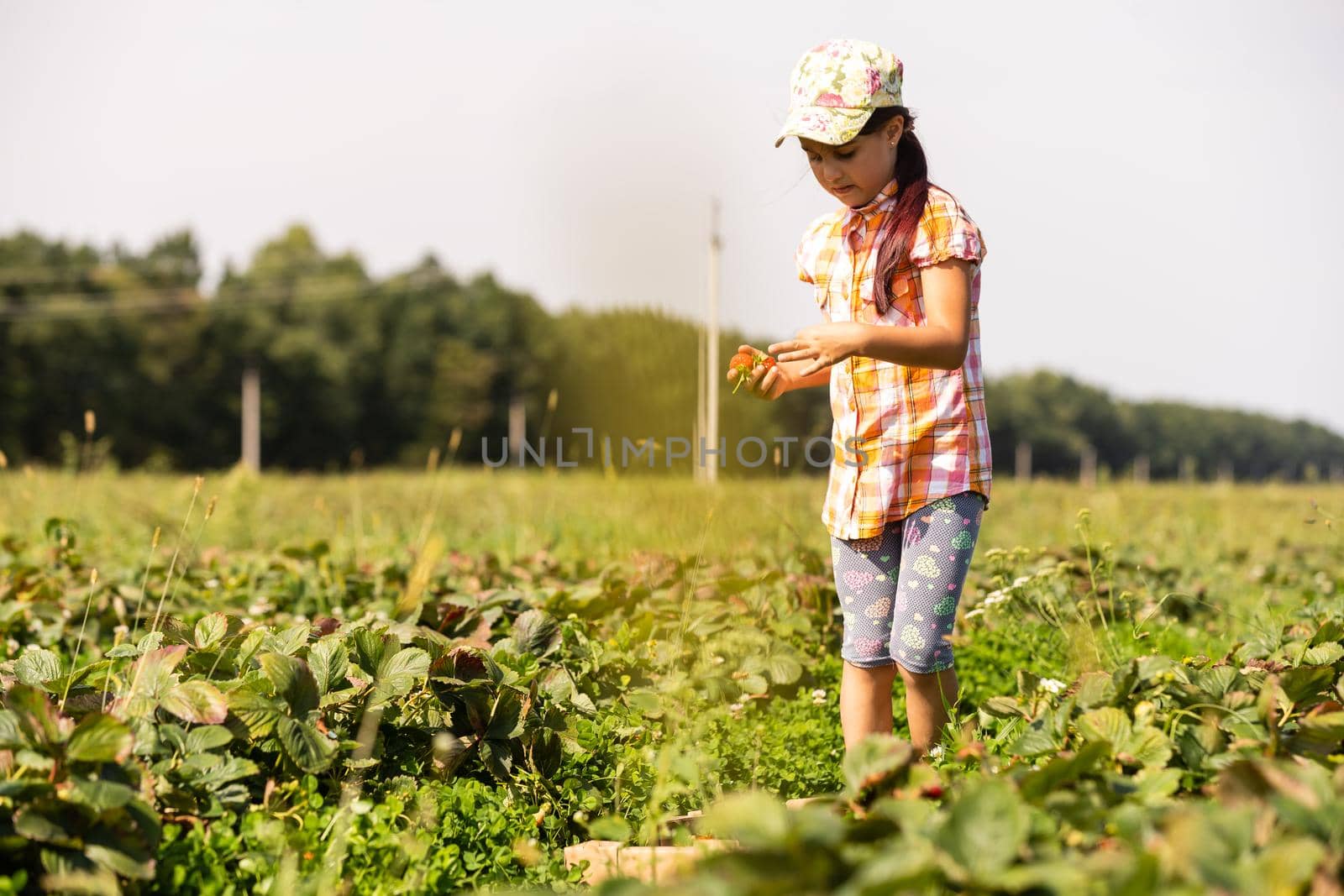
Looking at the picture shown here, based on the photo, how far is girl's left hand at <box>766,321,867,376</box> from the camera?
6.24 ft

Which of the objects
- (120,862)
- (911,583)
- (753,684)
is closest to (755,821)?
(120,862)

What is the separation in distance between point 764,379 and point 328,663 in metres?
0.98

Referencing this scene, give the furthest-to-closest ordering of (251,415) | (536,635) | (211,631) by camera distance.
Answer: (251,415) < (536,635) < (211,631)

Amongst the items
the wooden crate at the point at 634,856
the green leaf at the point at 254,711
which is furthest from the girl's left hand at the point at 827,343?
the green leaf at the point at 254,711

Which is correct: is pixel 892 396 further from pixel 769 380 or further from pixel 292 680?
pixel 292 680

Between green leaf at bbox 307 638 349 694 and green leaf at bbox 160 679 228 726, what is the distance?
179 mm

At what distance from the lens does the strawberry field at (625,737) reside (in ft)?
3.75

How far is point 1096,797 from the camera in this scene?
1346mm

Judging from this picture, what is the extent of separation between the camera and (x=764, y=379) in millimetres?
2174

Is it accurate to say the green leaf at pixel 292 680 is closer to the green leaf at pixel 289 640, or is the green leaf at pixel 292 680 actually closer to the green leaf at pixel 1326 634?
the green leaf at pixel 289 640

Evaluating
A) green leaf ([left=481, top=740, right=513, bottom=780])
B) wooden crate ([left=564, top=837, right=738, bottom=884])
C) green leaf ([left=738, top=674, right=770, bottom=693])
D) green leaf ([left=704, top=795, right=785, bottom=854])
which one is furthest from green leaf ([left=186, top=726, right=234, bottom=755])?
Result: green leaf ([left=738, top=674, right=770, bottom=693])

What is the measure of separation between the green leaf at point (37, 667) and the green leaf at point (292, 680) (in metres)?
0.42

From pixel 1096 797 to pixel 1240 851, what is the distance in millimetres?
292

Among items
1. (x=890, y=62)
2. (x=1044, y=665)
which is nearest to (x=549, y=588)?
(x=1044, y=665)
